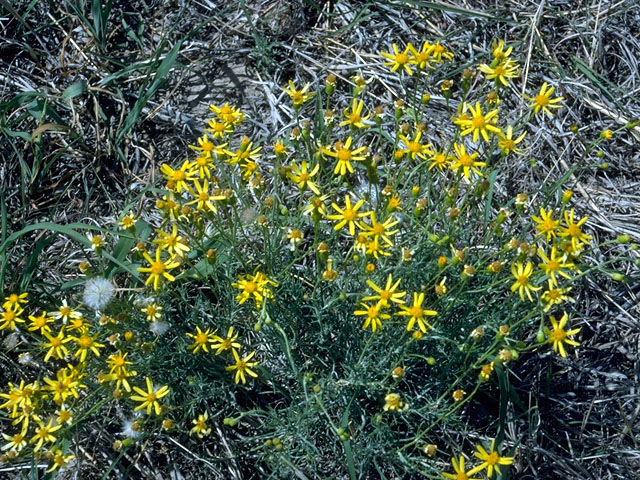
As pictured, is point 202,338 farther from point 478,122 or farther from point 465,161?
point 478,122

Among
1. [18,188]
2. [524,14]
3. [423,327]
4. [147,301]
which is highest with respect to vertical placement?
[524,14]

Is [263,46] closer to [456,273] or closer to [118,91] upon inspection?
[118,91]

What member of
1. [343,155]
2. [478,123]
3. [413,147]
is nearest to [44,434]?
[343,155]

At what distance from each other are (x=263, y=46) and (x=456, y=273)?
175 centimetres

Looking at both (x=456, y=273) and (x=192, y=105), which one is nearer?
(x=456, y=273)

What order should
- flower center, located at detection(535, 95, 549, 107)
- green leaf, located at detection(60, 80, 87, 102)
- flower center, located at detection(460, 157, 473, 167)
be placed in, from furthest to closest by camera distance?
green leaf, located at detection(60, 80, 87, 102), flower center, located at detection(535, 95, 549, 107), flower center, located at detection(460, 157, 473, 167)

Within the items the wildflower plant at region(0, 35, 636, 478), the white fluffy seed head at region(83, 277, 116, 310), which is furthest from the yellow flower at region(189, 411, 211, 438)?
the white fluffy seed head at region(83, 277, 116, 310)

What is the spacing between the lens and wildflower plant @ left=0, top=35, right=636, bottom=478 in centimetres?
255

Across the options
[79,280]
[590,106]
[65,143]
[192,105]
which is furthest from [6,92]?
[590,106]

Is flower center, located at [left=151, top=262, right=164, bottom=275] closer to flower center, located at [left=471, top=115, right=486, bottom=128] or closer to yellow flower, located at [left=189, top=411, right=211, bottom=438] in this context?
yellow flower, located at [left=189, top=411, right=211, bottom=438]

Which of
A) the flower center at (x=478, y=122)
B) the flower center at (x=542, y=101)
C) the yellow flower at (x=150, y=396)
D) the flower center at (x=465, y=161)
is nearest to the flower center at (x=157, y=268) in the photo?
the yellow flower at (x=150, y=396)

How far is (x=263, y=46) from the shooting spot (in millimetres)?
3904

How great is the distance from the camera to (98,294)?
8.75ft

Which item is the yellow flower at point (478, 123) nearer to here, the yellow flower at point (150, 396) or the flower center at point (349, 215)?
the flower center at point (349, 215)
